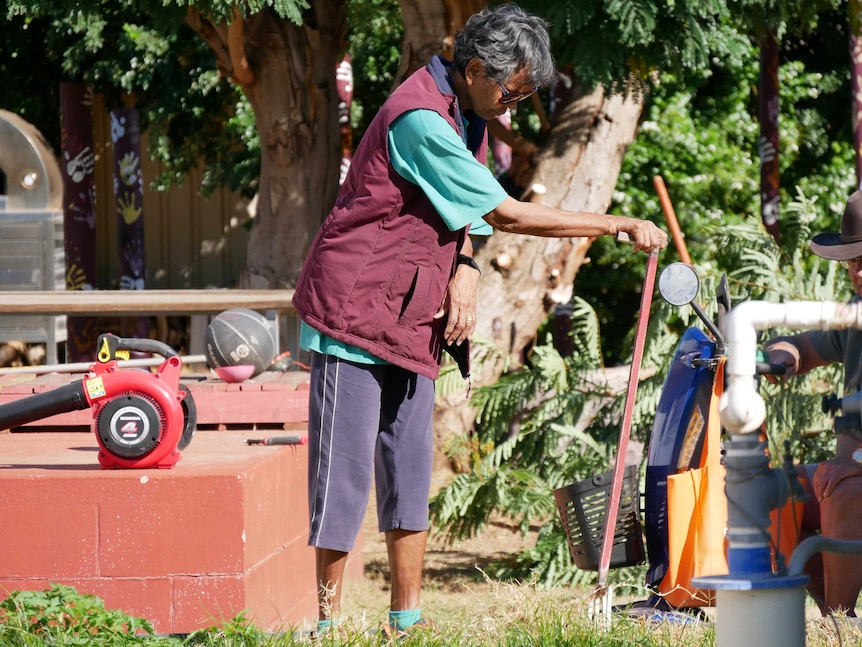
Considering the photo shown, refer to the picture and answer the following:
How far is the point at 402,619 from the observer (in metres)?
3.44

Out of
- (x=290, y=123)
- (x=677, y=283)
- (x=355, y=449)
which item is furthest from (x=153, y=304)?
(x=677, y=283)

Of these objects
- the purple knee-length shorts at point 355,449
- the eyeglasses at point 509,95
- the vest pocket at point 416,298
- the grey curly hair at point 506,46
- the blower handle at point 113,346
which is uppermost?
the grey curly hair at point 506,46

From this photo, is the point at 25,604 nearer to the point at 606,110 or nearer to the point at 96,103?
the point at 606,110

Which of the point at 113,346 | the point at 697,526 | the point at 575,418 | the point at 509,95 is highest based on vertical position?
the point at 509,95

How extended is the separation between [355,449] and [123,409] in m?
0.87

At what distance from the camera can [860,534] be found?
10.9 feet

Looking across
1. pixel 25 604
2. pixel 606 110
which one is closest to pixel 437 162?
pixel 25 604

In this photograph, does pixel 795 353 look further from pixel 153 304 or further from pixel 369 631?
pixel 153 304

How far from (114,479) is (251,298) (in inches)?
120

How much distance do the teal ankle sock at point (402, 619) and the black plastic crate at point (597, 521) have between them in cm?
72

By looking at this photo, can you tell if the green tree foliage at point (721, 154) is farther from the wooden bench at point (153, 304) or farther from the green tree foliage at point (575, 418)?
the wooden bench at point (153, 304)

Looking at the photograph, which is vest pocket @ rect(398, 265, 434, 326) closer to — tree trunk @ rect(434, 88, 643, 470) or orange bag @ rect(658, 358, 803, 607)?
orange bag @ rect(658, 358, 803, 607)

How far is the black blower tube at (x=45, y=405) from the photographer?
12.5ft

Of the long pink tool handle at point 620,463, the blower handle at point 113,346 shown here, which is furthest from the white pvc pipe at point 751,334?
the blower handle at point 113,346
